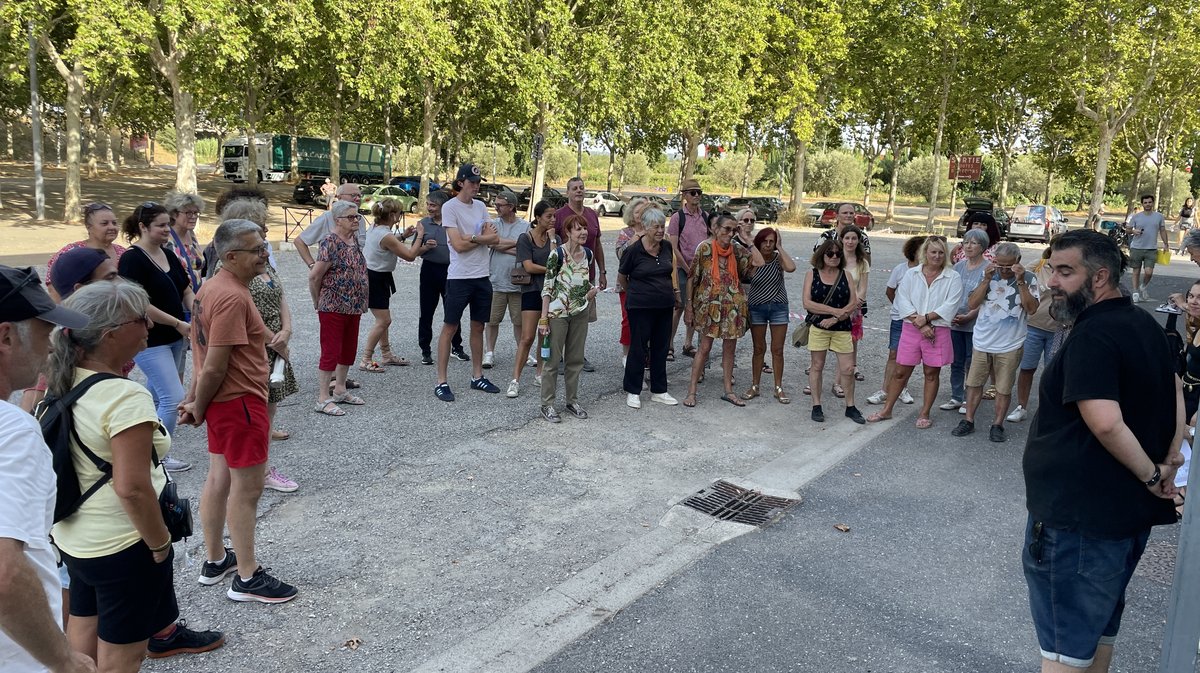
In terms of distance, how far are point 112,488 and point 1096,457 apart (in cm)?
305

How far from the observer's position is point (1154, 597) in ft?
13.0

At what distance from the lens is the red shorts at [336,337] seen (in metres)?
6.12

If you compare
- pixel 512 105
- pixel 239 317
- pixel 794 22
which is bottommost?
pixel 239 317

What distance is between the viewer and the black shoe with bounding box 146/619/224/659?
3.14 m

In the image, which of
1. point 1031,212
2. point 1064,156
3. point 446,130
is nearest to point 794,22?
point 1031,212

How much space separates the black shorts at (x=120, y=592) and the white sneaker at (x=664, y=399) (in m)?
4.94

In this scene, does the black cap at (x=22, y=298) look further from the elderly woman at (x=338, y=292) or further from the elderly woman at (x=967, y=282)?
the elderly woman at (x=967, y=282)

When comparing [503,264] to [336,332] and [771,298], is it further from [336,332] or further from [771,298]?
[771,298]

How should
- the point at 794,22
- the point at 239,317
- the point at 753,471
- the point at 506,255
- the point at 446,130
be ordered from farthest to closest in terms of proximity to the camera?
the point at 446,130
the point at 794,22
the point at 506,255
the point at 753,471
the point at 239,317

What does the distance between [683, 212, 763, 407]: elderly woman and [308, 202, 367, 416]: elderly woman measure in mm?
2866

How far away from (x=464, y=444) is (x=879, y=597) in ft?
9.99

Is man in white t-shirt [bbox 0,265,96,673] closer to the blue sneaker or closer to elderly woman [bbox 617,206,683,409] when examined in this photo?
elderly woman [bbox 617,206,683,409]

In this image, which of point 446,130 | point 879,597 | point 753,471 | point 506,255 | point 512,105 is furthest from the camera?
point 446,130

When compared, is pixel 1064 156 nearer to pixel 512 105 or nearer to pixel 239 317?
pixel 512 105
